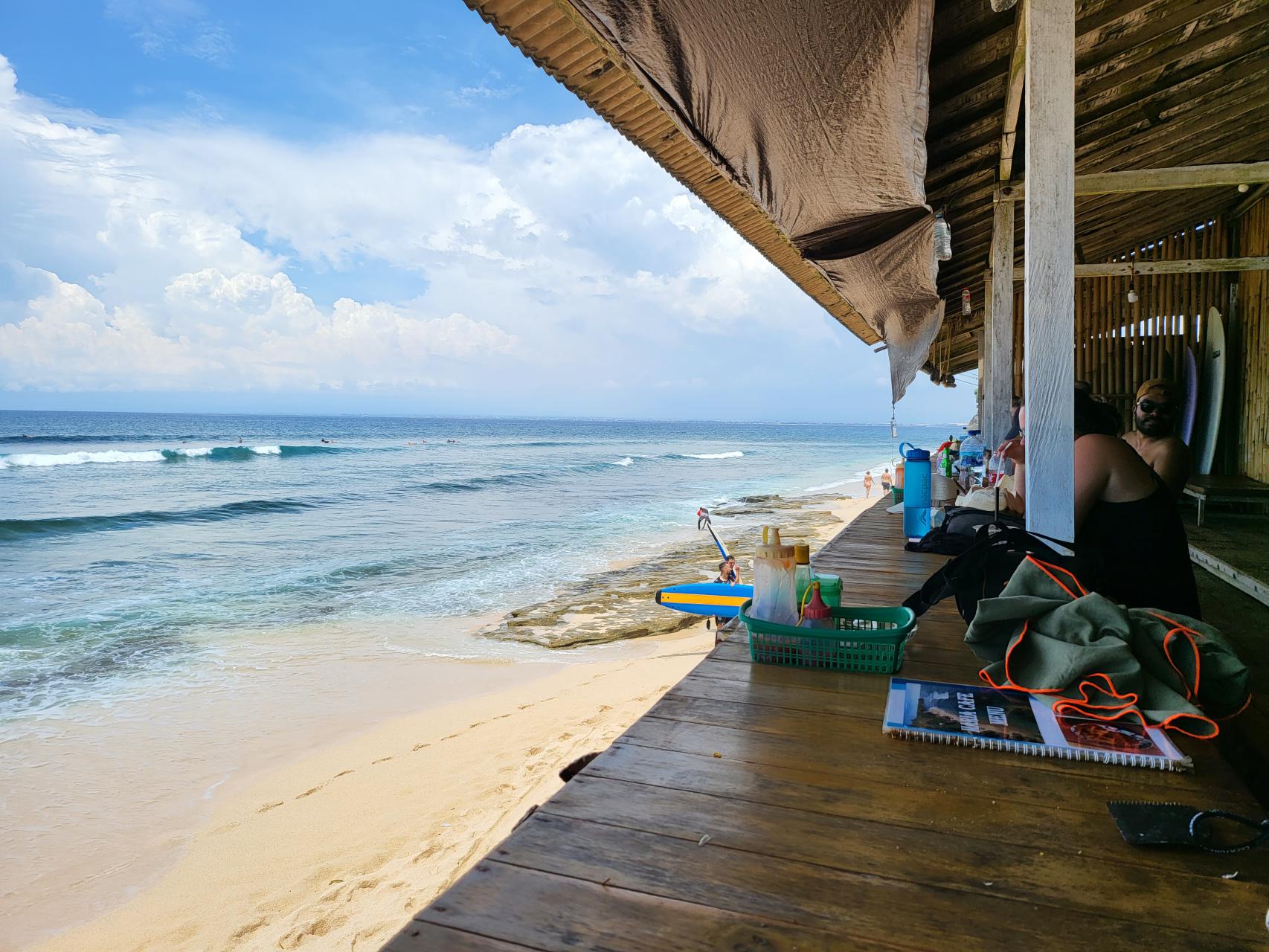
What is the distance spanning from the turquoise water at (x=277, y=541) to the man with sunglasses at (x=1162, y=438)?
4729 millimetres

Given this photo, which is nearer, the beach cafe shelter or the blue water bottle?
the beach cafe shelter

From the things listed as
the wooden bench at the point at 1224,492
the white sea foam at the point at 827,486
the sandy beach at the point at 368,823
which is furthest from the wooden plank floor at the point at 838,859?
the white sea foam at the point at 827,486

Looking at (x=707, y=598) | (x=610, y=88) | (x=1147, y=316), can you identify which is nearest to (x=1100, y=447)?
(x=610, y=88)

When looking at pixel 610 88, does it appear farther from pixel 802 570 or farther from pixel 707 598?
pixel 707 598

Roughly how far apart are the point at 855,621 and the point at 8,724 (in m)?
5.88

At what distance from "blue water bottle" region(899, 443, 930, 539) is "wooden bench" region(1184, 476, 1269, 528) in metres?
2.28

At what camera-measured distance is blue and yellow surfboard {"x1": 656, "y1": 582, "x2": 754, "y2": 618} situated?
4.74m

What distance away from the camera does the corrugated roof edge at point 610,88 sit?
1910mm

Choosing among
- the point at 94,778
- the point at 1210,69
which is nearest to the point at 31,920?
the point at 94,778

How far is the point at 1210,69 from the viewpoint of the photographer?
3811mm

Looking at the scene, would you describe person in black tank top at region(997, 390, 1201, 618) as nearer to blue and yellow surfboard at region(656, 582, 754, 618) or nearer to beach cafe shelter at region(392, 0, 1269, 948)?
beach cafe shelter at region(392, 0, 1269, 948)

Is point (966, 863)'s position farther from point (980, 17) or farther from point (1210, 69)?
point (1210, 69)

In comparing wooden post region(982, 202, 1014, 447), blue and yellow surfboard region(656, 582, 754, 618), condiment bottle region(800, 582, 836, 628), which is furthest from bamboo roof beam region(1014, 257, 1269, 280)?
condiment bottle region(800, 582, 836, 628)

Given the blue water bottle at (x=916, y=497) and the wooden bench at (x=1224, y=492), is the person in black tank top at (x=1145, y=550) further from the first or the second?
the wooden bench at (x=1224, y=492)
